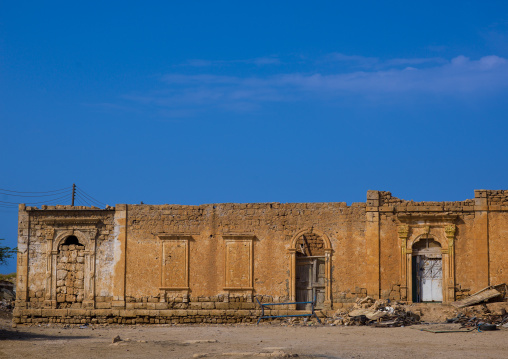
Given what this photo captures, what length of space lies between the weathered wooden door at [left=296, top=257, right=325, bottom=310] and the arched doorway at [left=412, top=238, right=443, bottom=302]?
286 centimetres

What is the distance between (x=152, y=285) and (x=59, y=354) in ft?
26.1

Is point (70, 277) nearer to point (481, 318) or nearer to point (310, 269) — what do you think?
point (310, 269)

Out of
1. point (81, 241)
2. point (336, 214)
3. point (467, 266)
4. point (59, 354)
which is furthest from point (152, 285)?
point (467, 266)

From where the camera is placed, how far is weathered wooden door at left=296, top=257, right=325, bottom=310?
24.1 meters

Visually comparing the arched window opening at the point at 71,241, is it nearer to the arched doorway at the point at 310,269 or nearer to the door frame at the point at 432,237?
the arched doorway at the point at 310,269

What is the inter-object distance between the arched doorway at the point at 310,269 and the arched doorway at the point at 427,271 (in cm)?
281

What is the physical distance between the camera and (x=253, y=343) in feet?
59.8

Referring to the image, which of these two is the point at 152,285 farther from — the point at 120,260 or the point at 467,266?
the point at 467,266

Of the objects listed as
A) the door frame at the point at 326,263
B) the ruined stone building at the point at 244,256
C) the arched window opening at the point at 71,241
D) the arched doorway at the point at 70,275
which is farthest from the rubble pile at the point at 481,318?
the arched window opening at the point at 71,241

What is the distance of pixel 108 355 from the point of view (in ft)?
53.9

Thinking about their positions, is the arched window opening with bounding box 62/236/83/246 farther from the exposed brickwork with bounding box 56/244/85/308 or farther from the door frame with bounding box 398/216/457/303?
the door frame with bounding box 398/216/457/303

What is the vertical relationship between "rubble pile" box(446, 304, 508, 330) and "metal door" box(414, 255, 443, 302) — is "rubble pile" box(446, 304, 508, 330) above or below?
below

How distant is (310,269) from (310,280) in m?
0.35

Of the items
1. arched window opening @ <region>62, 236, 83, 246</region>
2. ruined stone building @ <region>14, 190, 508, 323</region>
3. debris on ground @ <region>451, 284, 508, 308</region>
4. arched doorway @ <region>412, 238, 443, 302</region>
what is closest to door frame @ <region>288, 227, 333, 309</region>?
ruined stone building @ <region>14, 190, 508, 323</region>
